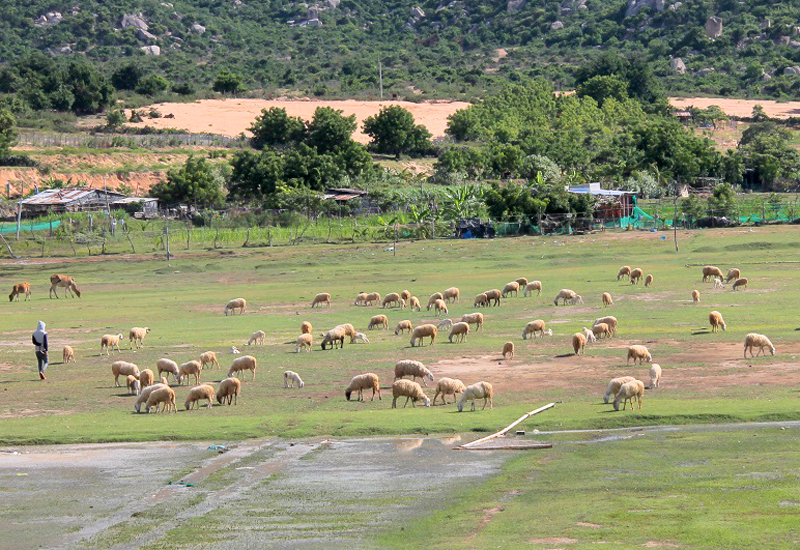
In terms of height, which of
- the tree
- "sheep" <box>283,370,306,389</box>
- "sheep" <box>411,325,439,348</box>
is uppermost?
the tree

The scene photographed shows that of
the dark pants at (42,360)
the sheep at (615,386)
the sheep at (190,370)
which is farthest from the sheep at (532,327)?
the dark pants at (42,360)

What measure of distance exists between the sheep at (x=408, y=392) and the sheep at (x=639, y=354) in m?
5.47

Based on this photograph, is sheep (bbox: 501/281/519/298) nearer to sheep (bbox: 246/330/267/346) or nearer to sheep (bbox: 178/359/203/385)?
sheep (bbox: 246/330/267/346)

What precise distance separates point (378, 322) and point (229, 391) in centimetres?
1218

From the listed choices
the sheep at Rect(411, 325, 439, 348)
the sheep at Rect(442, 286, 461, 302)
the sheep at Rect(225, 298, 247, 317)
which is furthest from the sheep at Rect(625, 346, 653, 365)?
the sheep at Rect(225, 298, 247, 317)

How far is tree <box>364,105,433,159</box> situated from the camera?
113 meters

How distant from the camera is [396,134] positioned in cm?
A: 11275

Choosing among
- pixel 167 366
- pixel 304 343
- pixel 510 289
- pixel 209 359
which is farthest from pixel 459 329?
pixel 510 289

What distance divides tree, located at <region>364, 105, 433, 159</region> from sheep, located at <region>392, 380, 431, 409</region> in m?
87.7

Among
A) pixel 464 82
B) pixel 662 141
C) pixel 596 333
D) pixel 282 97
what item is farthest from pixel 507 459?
pixel 464 82

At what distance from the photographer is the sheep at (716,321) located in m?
34.0

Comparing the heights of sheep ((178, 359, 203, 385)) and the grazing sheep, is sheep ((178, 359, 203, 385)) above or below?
below

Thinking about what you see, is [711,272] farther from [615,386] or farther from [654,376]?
[615,386]

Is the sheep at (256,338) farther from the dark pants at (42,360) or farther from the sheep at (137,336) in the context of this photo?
the dark pants at (42,360)
